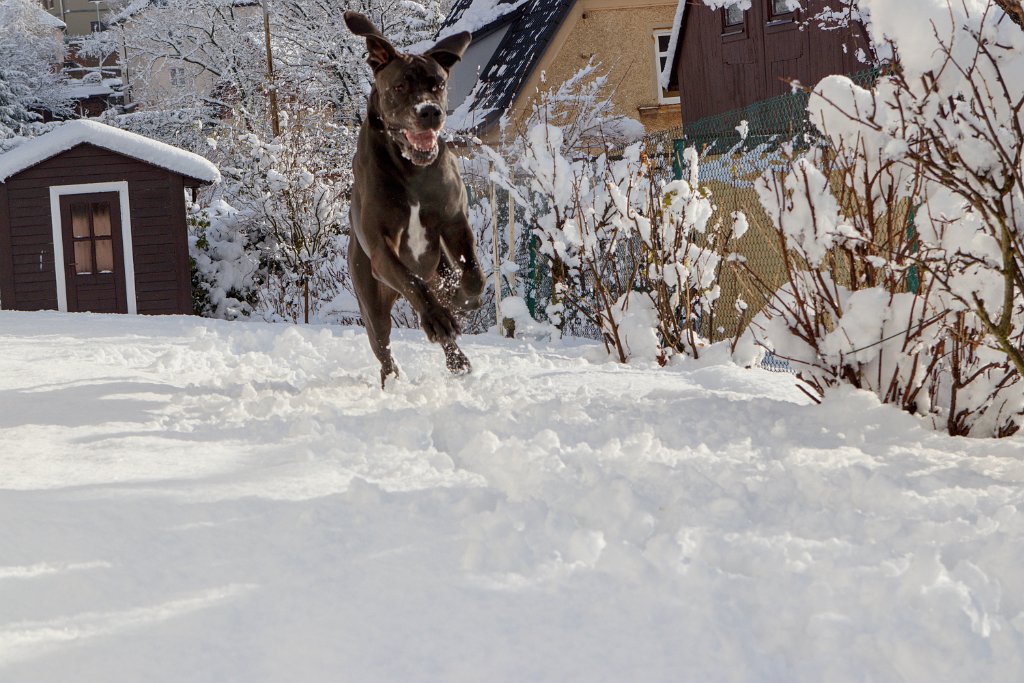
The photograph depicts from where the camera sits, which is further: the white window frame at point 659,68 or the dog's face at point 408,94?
the white window frame at point 659,68

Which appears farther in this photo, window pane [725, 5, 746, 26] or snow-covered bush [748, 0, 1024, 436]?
window pane [725, 5, 746, 26]

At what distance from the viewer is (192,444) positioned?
3791 mm

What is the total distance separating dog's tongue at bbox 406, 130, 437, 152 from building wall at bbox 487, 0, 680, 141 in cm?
1458

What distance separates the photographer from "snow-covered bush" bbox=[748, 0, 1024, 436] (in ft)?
11.0

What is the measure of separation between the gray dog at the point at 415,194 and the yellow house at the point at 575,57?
44.6 ft

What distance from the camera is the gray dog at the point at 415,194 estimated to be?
517cm

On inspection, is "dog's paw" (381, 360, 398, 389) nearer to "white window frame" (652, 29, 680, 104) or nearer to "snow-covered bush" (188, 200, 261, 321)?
"snow-covered bush" (188, 200, 261, 321)

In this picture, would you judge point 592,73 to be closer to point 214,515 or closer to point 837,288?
point 837,288

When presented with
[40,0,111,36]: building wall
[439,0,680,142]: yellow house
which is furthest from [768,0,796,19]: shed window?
[40,0,111,36]: building wall

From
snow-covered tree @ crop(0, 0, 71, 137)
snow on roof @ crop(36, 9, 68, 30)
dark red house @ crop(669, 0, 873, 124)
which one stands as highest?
snow on roof @ crop(36, 9, 68, 30)

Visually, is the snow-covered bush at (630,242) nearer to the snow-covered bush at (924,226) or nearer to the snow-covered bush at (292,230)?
the snow-covered bush at (924,226)

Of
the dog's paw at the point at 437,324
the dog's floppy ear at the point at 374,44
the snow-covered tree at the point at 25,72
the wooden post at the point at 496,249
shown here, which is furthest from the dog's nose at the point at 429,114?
the snow-covered tree at the point at 25,72

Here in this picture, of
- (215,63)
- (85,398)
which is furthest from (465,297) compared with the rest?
(215,63)

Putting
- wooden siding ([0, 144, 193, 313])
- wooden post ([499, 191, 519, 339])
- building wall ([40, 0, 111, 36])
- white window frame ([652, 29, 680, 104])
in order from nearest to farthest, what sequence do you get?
wooden post ([499, 191, 519, 339]) → wooden siding ([0, 144, 193, 313]) → white window frame ([652, 29, 680, 104]) → building wall ([40, 0, 111, 36])
